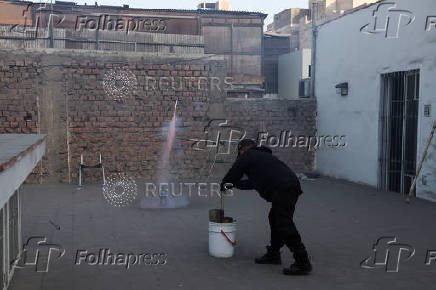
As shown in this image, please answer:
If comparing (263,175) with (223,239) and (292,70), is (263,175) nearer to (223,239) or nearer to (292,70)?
(223,239)

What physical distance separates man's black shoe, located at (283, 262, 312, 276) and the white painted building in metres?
5.90

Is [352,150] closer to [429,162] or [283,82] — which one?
[429,162]

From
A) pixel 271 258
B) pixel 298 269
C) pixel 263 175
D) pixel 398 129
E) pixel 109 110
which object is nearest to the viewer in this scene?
pixel 298 269

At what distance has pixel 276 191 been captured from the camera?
17.8 feet

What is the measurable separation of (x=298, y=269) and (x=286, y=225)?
515 millimetres

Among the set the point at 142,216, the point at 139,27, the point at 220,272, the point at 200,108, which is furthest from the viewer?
the point at 139,27

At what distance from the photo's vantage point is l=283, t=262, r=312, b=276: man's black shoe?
526cm

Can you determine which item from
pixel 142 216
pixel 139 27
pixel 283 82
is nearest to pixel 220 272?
pixel 142 216

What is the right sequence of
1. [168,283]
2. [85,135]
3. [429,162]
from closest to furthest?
[168,283] < [429,162] < [85,135]

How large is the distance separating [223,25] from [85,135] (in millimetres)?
12631

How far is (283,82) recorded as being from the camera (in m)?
25.9

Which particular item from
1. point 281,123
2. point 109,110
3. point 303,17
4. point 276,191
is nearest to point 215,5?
point 303,17

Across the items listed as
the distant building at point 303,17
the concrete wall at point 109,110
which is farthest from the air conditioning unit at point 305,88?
the distant building at point 303,17

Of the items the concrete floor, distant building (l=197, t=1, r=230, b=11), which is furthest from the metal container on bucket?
distant building (l=197, t=1, r=230, b=11)
